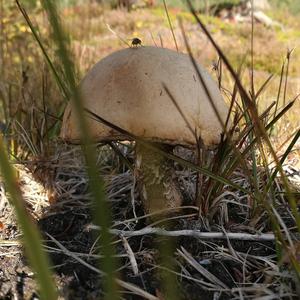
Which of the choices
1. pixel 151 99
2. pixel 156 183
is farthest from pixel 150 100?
pixel 156 183

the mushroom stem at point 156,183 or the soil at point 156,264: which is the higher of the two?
the mushroom stem at point 156,183

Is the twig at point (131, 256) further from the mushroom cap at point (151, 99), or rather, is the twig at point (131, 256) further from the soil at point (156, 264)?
the mushroom cap at point (151, 99)

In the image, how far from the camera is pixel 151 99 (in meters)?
0.91

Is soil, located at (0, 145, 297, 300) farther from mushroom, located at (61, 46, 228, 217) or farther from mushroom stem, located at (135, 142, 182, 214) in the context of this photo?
mushroom, located at (61, 46, 228, 217)

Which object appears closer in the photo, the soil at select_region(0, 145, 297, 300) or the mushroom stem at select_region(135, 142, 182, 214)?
the soil at select_region(0, 145, 297, 300)

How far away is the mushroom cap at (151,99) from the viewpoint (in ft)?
2.93

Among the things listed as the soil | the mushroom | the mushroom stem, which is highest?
the mushroom

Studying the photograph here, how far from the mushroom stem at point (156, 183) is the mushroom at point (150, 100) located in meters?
0.20

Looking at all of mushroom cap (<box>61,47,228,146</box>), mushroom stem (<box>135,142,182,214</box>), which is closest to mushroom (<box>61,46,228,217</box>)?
mushroom cap (<box>61,47,228,146</box>)

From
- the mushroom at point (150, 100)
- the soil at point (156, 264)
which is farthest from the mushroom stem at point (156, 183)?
the mushroom at point (150, 100)

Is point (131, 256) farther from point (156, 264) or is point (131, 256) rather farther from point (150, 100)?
point (150, 100)

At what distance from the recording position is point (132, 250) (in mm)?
1058

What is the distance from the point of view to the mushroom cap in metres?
0.89

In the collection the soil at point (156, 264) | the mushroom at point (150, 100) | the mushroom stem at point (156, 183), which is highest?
the mushroom at point (150, 100)
